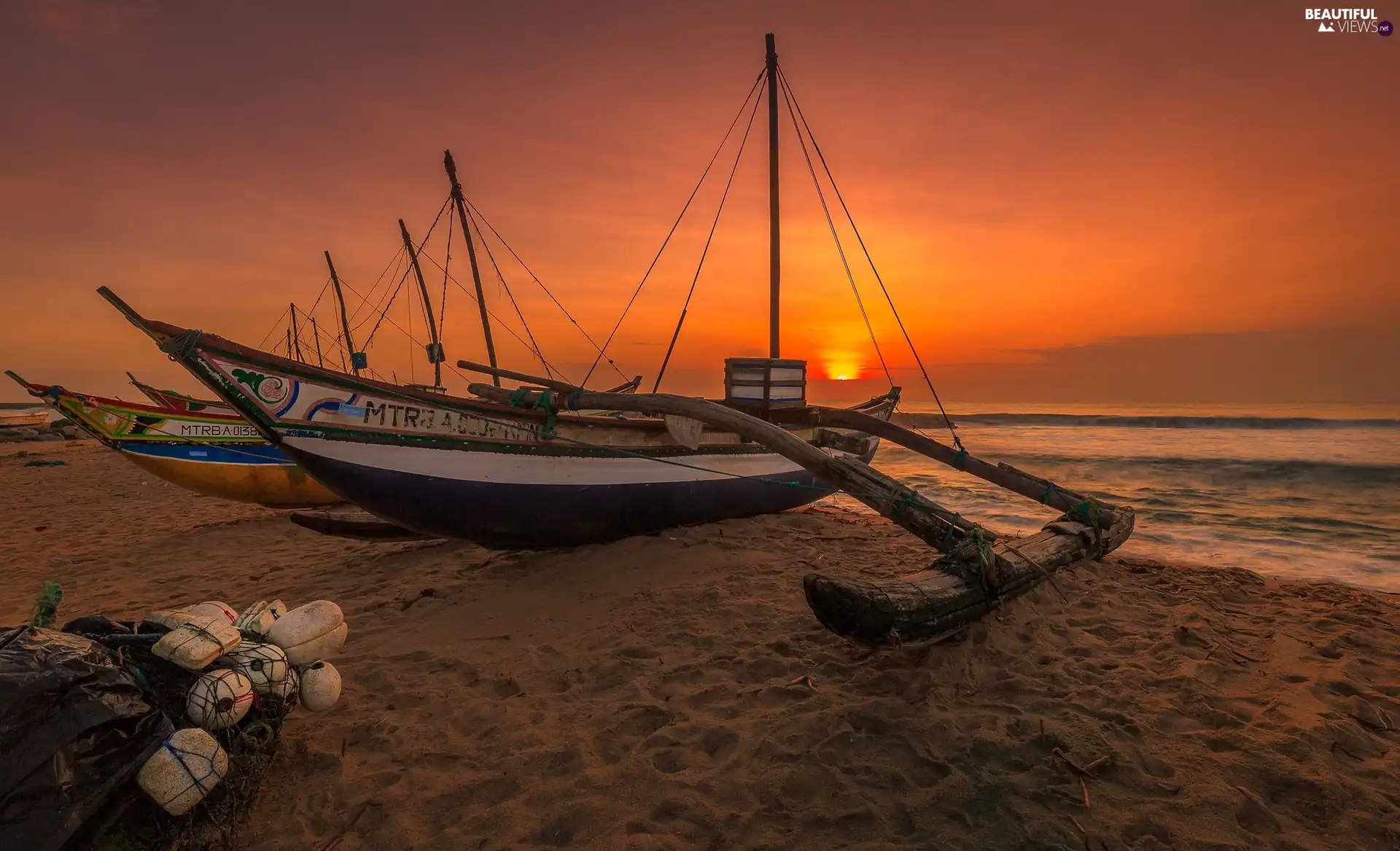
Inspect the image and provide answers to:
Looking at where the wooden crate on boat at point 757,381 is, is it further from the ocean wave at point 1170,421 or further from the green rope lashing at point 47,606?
the ocean wave at point 1170,421

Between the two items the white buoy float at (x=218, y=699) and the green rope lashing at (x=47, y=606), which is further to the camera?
the green rope lashing at (x=47, y=606)

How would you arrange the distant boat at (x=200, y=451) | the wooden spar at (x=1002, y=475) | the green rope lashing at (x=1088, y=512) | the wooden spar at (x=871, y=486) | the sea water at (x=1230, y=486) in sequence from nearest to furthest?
the wooden spar at (x=871, y=486)
the green rope lashing at (x=1088, y=512)
the wooden spar at (x=1002, y=475)
the sea water at (x=1230, y=486)
the distant boat at (x=200, y=451)

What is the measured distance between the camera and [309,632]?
3523 mm

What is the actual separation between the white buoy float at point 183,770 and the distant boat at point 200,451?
10.6 meters

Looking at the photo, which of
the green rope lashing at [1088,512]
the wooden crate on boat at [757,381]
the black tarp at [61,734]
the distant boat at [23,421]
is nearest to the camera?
the black tarp at [61,734]

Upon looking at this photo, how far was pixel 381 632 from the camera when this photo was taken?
5578 mm

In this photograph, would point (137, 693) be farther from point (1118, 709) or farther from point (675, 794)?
point (1118, 709)

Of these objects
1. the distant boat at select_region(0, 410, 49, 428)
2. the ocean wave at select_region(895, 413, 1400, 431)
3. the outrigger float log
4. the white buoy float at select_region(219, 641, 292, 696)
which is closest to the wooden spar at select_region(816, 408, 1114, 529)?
the outrigger float log

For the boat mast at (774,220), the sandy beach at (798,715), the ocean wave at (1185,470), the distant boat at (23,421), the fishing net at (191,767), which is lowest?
the distant boat at (23,421)

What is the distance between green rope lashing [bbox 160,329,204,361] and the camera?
5.12 m

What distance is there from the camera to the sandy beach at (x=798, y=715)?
3.08 meters

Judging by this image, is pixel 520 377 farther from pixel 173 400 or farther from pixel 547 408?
pixel 173 400

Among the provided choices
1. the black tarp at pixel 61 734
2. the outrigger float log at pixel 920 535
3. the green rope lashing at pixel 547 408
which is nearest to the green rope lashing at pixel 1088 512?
the outrigger float log at pixel 920 535

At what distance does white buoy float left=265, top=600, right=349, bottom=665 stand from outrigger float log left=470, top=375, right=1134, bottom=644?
9.61 ft
